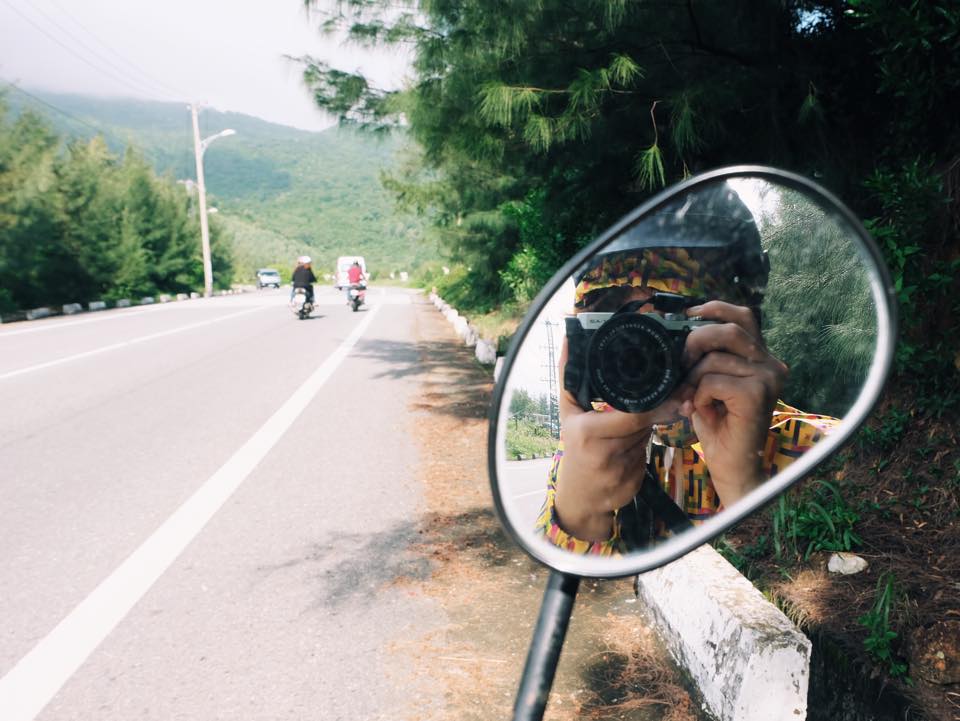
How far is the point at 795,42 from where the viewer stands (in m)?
3.94

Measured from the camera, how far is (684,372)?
783 millimetres

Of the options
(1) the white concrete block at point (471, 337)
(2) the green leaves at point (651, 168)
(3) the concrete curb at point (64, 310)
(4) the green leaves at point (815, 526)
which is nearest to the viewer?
(4) the green leaves at point (815, 526)

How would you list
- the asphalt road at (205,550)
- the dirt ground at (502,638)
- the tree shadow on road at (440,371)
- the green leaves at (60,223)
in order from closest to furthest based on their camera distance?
1. the dirt ground at (502,638)
2. the asphalt road at (205,550)
3. the tree shadow on road at (440,371)
4. the green leaves at (60,223)

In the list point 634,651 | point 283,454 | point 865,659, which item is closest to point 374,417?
point 283,454

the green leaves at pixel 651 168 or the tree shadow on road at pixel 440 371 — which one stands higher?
the green leaves at pixel 651 168

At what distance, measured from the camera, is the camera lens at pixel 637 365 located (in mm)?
767

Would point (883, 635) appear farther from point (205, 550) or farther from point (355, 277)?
point (355, 277)

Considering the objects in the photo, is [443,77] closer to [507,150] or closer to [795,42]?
[507,150]

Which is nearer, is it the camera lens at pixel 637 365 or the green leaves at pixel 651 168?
the camera lens at pixel 637 365

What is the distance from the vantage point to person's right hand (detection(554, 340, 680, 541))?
80 centimetres

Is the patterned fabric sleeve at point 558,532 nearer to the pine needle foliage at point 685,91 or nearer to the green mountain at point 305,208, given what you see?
the pine needle foliage at point 685,91

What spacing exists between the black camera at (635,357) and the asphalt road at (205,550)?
2063 mm

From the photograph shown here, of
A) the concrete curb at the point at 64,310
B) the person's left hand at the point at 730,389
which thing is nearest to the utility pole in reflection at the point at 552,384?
the person's left hand at the point at 730,389

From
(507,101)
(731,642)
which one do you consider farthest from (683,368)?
(507,101)
